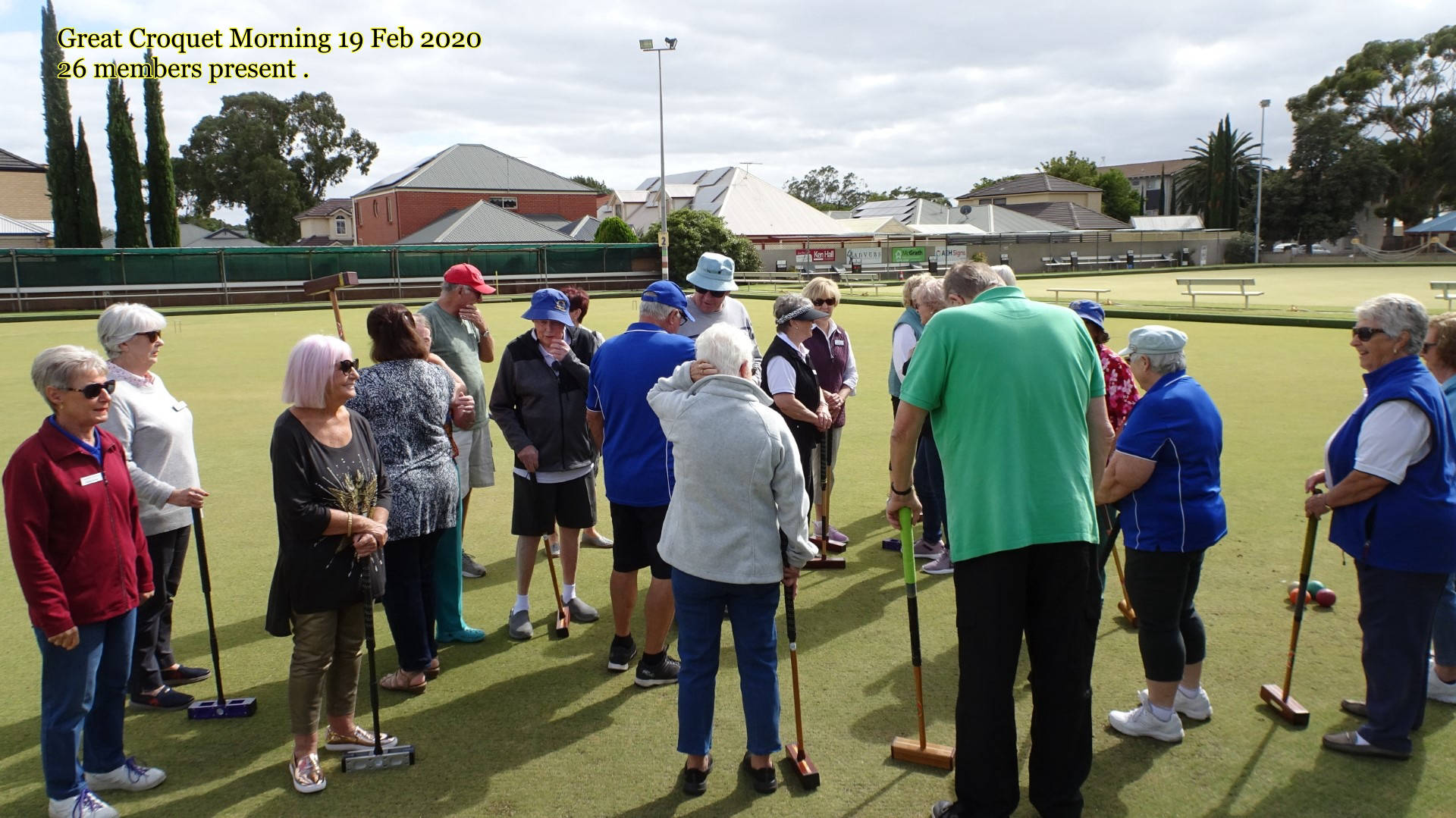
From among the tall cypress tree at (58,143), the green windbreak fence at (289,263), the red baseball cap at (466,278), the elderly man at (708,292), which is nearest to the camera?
the red baseball cap at (466,278)

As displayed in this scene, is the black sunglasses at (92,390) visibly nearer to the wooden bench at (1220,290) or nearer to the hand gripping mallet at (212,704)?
the hand gripping mallet at (212,704)

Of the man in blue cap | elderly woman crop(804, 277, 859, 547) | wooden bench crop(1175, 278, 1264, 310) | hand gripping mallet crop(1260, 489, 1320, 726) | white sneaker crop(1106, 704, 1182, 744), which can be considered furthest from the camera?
wooden bench crop(1175, 278, 1264, 310)

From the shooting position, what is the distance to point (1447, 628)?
13.9 feet

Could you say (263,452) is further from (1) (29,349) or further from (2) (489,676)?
(1) (29,349)

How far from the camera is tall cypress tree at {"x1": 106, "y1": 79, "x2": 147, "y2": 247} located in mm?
48469

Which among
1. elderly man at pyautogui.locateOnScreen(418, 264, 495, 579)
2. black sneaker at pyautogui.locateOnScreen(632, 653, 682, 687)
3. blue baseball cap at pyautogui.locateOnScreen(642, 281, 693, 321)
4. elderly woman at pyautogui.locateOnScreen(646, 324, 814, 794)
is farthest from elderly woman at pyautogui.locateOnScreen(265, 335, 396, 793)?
elderly man at pyautogui.locateOnScreen(418, 264, 495, 579)

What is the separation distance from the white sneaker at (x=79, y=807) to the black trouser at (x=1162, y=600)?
13.6 feet

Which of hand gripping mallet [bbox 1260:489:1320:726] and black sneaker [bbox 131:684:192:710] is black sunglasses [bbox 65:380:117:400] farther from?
hand gripping mallet [bbox 1260:489:1320:726]

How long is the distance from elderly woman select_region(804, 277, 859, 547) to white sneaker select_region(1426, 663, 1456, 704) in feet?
11.0

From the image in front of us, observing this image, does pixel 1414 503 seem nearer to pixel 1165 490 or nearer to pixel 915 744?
pixel 1165 490

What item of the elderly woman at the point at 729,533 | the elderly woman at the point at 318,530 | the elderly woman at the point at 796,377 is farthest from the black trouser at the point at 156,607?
the elderly woman at the point at 796,377

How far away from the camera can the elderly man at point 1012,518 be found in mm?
3273

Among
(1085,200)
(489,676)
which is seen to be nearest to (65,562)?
(489,676)

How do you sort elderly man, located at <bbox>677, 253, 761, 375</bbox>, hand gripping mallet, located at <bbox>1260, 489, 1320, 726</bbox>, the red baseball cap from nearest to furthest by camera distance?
hand gripping mallet, located at <bbox>1260, 489, 1320, 726</bbox>
the red baseball cap
elderly man, located at <bbox>677, 253, 761, 375</bbox>
